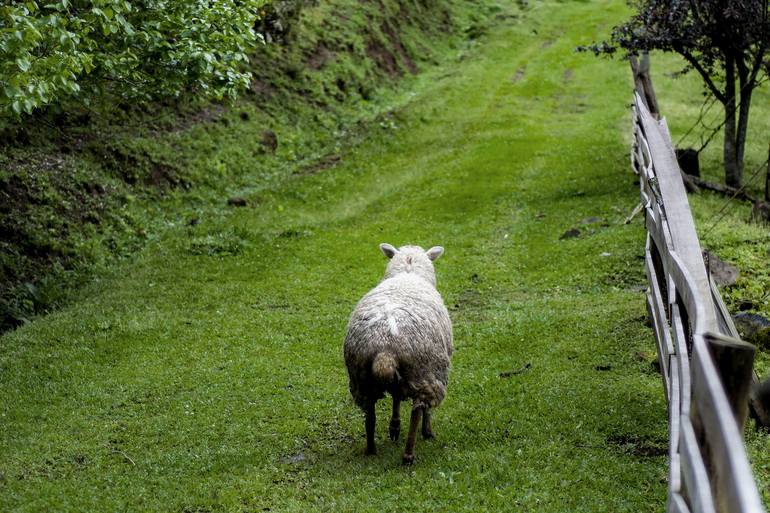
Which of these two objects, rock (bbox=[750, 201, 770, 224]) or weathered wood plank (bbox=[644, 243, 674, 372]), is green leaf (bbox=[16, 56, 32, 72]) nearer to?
weathered wood plank (bbox=[644, 243, 674, 372])

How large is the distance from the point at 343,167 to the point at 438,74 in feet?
45.4

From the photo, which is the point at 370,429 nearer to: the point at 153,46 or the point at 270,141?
the point at 153,46

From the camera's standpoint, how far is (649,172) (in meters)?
12.0

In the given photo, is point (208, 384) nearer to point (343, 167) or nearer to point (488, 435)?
point (488, 435)

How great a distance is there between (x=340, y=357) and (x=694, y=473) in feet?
32.1

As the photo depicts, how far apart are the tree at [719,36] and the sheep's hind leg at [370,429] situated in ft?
53.2

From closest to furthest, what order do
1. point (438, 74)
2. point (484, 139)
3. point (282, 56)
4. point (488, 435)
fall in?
point (488, 435) → point (484, 139) → point (282, 56) → point (438, 74)

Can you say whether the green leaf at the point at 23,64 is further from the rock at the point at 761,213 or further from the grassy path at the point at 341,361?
the rock at the point at 761,213

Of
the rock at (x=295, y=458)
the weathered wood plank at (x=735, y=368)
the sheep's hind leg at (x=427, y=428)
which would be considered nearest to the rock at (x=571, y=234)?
the sheep's hind leg at (x=427, y=428)

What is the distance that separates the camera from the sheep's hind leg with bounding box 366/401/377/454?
9.73m

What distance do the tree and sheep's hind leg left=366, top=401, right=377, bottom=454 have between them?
16.2 meters

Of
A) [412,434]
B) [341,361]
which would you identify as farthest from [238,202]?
[412,434]

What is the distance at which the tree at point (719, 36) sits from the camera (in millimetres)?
21375

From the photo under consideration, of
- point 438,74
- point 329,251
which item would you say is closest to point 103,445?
point 329,251
